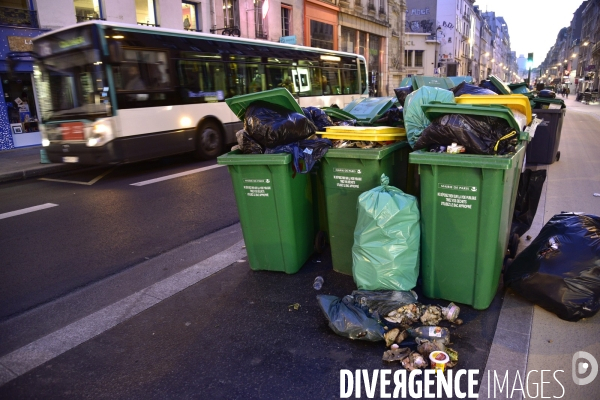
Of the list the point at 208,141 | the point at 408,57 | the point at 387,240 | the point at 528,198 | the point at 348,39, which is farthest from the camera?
the point at 408,57

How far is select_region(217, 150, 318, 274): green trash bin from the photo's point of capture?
3.60 meters

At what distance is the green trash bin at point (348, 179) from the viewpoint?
3.42 m

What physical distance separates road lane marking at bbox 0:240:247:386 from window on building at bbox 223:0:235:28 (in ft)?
55.7

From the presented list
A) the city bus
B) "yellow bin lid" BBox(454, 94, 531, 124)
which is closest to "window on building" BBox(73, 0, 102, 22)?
the city bus

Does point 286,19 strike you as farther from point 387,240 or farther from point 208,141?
point 387,240

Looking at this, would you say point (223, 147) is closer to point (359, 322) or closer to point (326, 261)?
point (326, 261)

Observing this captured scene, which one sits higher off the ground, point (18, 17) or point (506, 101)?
point (18, 17)

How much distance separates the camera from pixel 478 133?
2941 mm

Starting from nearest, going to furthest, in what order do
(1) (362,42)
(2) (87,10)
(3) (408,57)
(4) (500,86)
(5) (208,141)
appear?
(4) (500,86)
(5) (208,141)
(2) (87,10)
(1) (362,42)
(3) (408,57)

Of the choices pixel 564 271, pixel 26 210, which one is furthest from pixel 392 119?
pixel 26 210

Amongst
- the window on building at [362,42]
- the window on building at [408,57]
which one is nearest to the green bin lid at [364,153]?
the window on building at [362,42]

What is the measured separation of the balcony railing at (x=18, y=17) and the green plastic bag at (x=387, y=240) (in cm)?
1365

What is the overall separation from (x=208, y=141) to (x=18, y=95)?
6886 mm

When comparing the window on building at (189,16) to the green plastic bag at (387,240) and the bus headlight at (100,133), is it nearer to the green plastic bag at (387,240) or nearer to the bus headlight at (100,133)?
the bus headlight at (100,133)
